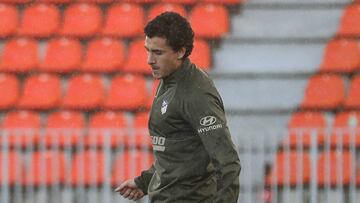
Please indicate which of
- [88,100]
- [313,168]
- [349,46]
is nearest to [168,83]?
[313,168]

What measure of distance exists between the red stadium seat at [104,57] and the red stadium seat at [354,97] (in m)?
2.31

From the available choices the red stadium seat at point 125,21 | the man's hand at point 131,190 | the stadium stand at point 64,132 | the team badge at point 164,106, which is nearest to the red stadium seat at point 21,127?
the stadium stand at point 64,132

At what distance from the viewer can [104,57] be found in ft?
36.4

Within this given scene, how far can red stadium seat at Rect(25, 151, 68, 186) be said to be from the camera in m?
9.77

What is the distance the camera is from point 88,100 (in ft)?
35.0

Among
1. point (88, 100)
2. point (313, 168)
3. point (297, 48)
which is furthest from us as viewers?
point (297, 48)

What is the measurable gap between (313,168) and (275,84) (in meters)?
1.61

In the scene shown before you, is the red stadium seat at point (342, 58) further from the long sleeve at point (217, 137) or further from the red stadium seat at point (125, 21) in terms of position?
the long sleeve at point (217, 137)

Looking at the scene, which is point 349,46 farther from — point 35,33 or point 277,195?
point 35,33

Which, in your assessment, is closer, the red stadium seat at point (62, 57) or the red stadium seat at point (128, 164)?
the red stadium seat at point (128, 164)

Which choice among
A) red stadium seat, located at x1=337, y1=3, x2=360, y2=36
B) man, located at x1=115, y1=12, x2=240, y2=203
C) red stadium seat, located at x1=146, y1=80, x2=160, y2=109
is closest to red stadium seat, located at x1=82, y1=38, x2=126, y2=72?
red stadium seat, located at x1=146, y1=80, x2=160, y2=109

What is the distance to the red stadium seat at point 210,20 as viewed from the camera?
1132 cm

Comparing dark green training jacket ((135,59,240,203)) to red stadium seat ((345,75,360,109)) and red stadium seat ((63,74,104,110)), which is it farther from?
red stadium seat ((345,75,360,109))

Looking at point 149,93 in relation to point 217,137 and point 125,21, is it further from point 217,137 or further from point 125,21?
point 217,137
